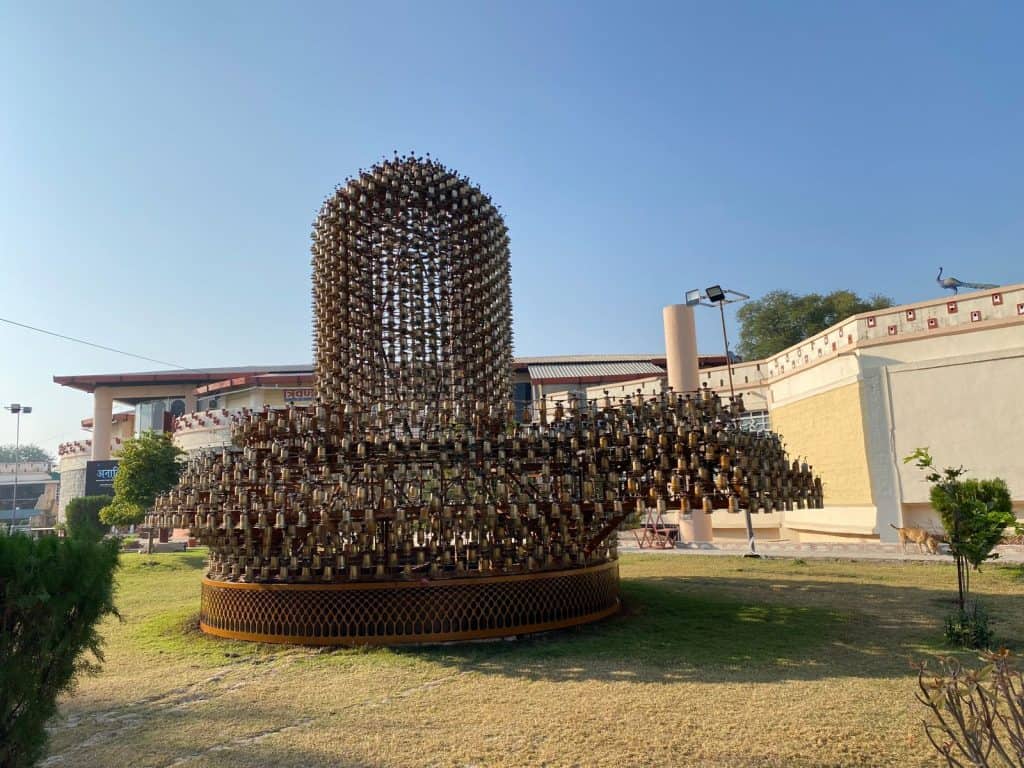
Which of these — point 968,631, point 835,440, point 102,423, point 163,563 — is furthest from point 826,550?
point 102,423

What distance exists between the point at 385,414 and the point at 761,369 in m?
23.9

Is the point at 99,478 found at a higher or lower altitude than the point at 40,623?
higher

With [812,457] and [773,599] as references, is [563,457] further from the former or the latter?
[812,457]

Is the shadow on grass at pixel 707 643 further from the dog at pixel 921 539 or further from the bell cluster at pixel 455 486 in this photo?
the dog at pixel 921 539

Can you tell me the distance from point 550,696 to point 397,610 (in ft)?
9.33

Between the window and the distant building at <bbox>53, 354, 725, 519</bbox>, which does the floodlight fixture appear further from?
the distant building at <bbox>53, 354, 725, 519</bbox>

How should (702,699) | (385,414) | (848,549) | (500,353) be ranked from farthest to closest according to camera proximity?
(848,549) → (500,353) → (385,414) → (702,699)

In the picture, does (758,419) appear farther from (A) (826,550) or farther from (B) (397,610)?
(B) (397,610)

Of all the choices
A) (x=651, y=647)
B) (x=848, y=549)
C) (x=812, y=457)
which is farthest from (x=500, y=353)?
(x=812, y=457)

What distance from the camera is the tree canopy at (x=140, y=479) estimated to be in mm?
26609

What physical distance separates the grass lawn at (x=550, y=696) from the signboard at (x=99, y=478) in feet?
110

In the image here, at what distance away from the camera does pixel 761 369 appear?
98.3 ft

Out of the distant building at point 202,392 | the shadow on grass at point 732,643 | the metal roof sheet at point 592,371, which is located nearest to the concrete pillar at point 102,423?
the distant building at point 202,392

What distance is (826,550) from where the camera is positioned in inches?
881
